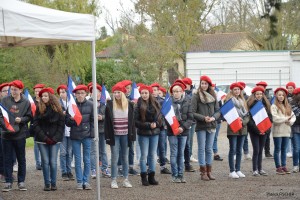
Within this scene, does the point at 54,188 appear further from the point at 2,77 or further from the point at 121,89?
the point at 2,77

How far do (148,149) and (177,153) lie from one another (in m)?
0.62

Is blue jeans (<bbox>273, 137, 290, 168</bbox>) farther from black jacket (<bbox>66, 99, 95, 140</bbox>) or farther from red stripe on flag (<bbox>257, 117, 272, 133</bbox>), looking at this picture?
black jacket (<bbox>66, 99, 95, 140</bbox>)

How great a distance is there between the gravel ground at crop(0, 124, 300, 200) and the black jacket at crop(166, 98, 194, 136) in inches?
38.6

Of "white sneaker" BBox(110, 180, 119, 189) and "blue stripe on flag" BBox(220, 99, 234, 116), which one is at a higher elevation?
"blue stripe on flag" BBox(220, 99, 234, 116)

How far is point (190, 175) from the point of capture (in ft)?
42.7

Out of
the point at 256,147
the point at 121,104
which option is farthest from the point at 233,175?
the point at 121,104

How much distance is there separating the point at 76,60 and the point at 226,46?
3067cm

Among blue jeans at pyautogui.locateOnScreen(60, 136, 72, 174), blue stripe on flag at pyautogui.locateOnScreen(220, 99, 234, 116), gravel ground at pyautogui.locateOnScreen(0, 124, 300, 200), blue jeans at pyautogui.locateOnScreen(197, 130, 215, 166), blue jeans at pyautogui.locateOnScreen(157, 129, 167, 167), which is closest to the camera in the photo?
gravel ground at pyautogui.locateOnScreen(0, 124, 300, 200)

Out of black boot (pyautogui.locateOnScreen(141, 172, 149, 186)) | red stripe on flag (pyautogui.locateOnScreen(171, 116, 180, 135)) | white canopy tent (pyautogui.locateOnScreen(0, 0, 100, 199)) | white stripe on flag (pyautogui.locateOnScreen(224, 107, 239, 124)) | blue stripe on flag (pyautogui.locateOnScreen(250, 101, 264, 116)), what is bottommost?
black boot (pyautogui.locateOnScreen(141, 172, 149, 186))

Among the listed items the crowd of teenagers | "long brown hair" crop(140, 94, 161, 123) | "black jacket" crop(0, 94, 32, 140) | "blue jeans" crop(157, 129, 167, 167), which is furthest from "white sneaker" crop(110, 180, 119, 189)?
"blue jeans" crop(157, 129, 167, 167)

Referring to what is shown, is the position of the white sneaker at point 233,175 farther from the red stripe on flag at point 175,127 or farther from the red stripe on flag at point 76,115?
the red stripe on flag at point 76,115

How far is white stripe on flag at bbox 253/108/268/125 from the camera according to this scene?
12547mm

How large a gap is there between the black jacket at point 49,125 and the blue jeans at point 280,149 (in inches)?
178

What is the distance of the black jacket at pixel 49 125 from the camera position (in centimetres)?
1104
